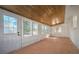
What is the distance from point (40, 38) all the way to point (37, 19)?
42 centimetres

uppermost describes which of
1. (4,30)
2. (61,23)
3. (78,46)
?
(61,23)

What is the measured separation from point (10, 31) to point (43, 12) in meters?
0.78

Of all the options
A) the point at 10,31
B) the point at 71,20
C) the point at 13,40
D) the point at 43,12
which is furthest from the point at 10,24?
the point at 71,20

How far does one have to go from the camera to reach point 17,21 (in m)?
2.26

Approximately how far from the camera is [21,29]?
2.29m

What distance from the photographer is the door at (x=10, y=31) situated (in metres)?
2.13

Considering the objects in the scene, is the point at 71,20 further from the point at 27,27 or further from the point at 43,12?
the point at 27,27

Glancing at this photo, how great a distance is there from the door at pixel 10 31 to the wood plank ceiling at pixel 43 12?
0.14m

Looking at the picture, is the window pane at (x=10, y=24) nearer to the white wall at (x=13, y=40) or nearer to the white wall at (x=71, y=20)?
the white wall at (x=13, y=40)
